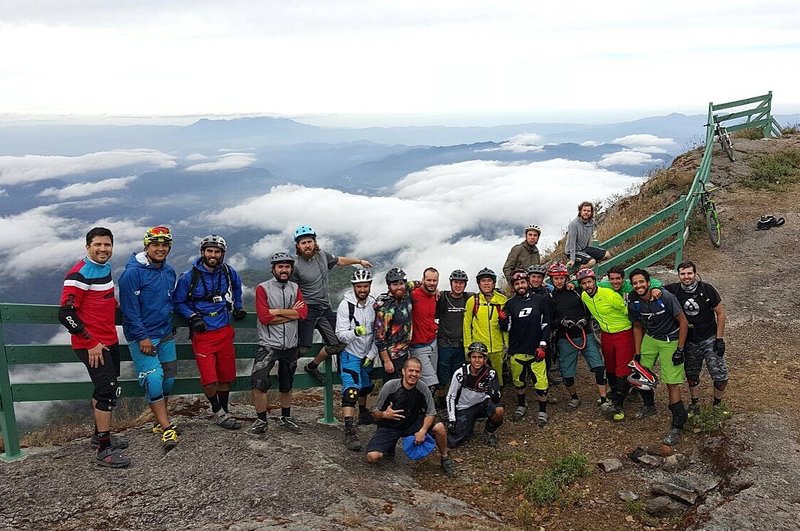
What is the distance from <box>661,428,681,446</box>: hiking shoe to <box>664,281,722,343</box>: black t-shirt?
1.16 meters

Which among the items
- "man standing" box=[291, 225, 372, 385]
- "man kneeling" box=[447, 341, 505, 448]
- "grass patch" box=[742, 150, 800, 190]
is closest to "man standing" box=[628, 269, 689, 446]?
"man kneeling" box=[447, 341, 505, 448]

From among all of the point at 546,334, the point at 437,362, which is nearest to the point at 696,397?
the point at 546,334

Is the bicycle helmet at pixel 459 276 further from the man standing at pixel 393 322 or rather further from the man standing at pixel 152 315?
the man standing at pixel 152 315

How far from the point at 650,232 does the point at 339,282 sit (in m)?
145

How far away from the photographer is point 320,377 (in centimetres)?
Answer: 756

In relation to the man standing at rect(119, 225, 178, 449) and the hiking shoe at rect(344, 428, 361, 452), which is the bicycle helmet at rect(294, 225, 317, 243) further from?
the hiking shoe at rect(344, 428, 361, 452)

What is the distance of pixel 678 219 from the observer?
1324cm

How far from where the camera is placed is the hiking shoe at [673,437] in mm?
6773

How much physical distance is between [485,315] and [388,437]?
2099 millimetres

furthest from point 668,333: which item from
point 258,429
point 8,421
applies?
point 8,421

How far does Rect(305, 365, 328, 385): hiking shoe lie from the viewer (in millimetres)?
7430

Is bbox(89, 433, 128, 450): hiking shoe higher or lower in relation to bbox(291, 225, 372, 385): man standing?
lower

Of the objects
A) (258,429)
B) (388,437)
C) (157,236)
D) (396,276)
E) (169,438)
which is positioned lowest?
(388,437)

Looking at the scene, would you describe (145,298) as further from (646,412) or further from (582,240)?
(582,240)
